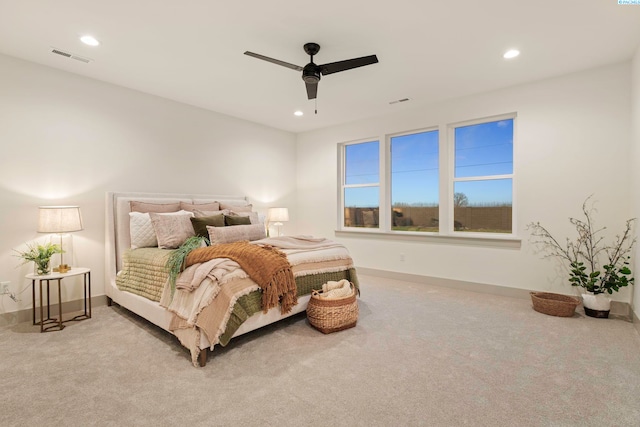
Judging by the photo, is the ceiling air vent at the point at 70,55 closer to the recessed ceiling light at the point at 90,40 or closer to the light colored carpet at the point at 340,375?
the recessed ceiling light at the point at 90,40

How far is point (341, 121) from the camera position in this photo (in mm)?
5445

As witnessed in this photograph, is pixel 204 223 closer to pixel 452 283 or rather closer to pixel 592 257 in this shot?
pixel 452 283

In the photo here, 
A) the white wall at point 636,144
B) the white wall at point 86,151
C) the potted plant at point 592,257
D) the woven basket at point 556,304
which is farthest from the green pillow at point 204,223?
the white wall at point 636,144

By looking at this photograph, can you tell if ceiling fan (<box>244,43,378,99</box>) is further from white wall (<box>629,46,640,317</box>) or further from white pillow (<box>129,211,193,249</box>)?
white wall (<box>629,46,640,317</box>)

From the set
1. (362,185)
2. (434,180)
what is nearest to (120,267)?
(362,185)

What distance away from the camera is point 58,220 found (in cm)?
299

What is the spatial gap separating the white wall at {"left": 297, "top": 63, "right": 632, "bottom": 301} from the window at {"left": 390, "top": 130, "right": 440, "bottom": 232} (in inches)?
11.2

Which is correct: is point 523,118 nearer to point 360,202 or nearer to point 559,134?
point 559,134

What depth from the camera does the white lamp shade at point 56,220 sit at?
2.95 metres

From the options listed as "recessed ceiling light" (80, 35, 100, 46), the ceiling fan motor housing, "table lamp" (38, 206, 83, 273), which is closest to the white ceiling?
"recessed ceiling light" (80, 35, 100, 46)

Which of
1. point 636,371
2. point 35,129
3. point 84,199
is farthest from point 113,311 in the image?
point 636,371

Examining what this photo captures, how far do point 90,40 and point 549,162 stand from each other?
494 centimetres

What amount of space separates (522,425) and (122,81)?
4.78 metres

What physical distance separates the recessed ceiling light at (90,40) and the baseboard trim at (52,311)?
8.73ft
